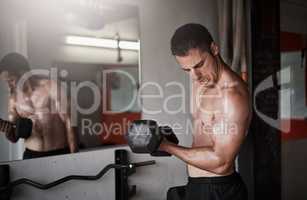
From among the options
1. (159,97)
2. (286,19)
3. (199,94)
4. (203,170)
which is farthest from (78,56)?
(286,19)

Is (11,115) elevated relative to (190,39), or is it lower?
lower

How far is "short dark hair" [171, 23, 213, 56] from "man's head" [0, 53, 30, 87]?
73cm

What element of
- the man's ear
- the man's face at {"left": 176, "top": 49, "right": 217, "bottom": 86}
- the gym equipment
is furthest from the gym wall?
the gym equipment

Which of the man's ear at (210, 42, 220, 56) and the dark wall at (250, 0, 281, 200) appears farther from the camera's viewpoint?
the dark wall at (250, 0, 281, 200)

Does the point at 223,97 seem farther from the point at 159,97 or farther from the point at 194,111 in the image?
the point at 159,97

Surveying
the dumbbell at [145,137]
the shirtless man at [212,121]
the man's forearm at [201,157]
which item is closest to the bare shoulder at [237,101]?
the shirtless man at [212,121]

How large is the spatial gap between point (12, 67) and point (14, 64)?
0.02m

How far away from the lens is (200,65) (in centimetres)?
173

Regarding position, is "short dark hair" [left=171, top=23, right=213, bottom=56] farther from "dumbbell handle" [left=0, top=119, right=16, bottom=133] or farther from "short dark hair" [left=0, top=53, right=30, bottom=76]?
"dumbbell handle" [left=0, top=119, right=16, bottom=133]

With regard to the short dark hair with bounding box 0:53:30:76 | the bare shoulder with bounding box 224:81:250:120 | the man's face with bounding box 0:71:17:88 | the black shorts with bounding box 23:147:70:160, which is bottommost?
the black shorts with bounding box 23:147:70:160

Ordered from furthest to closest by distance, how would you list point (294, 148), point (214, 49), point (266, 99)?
point (294, 148), point (266, 99), point (214, 49)

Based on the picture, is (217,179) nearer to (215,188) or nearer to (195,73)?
(215,188)

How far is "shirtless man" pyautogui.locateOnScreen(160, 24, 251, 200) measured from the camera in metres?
1.69

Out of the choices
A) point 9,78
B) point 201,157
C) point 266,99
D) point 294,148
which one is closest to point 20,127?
point 9,78
